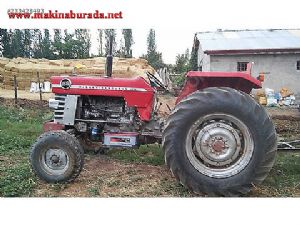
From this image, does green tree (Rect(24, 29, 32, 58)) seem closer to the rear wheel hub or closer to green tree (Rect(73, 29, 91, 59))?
green tree (Rect(73, 29, 91, 59))

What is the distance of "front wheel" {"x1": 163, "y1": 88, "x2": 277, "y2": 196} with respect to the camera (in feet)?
10.5

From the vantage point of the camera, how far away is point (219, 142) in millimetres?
3307

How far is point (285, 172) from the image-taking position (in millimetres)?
3750

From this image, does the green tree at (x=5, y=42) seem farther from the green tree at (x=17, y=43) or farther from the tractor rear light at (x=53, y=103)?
the tractor rear light at (x=53, y=103)

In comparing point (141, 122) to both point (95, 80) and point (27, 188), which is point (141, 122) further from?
point (27, 188)

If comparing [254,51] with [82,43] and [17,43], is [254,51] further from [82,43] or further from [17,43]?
[17,43]

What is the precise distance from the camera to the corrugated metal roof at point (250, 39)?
3438mm

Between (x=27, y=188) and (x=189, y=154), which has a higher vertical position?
(x=189, y=154)

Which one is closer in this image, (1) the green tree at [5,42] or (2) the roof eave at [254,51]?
(1) the green tree at [5,42]

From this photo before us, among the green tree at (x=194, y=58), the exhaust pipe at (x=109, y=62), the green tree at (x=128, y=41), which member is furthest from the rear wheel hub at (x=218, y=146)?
the exhaust pipe at (x=109, y=62)

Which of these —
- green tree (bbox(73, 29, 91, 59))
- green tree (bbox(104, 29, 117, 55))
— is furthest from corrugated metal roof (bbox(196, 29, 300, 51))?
green tree (bbox(73, 29, 91, 59))

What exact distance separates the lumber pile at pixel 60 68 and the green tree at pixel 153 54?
0.05 metres

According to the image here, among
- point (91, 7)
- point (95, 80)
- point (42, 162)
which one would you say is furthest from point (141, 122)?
point (91, 7)

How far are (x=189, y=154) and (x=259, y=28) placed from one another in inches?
44.1
